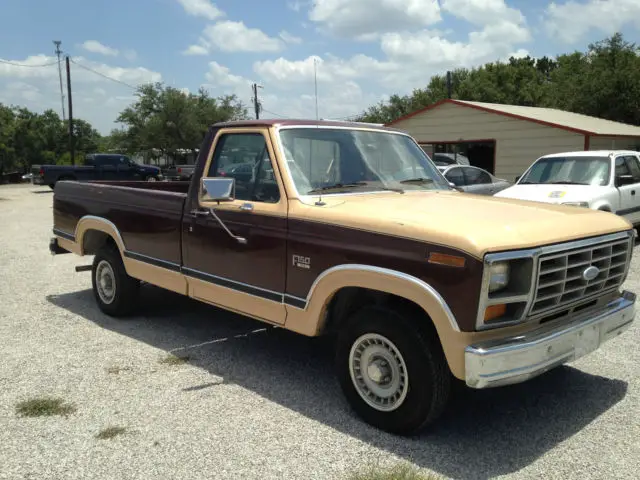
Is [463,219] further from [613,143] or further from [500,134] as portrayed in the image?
[613,143]

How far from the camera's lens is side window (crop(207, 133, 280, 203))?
4477 millimetres

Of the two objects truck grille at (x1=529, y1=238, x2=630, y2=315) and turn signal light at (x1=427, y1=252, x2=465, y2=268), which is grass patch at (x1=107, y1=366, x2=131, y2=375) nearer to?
turn signal light at (x1=427, y1=252, x2=465, y2=268)

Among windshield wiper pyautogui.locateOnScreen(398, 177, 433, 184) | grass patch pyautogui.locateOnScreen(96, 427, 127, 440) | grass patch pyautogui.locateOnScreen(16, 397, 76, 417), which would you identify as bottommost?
grass patch pyautogui.locateOnScreen(16, 397, 76, 417)

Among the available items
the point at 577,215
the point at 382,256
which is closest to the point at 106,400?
the point at 382,256

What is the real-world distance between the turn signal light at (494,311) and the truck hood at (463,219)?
13.4 inches

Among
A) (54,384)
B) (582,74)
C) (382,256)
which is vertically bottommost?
(54,384)

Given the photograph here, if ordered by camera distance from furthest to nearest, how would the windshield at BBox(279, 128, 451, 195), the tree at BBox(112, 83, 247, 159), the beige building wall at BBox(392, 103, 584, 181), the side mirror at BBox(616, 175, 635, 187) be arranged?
the tree at BBox(112, 83, 247, 159) < the beige building wall at BBox(392, 103, 584, 181) < the side mirror at BBox(616, 175, 635, 187) < the windshield at BBox(279, 128, 451, 195)

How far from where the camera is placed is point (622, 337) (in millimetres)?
5621

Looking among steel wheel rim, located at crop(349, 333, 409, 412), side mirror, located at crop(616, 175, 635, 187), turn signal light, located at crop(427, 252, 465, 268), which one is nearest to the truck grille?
turn signal light, located at crop(427, 252, 465, 268)

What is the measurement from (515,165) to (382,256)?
18416 millimetres

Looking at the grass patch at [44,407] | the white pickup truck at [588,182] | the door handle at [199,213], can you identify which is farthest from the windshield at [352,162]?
the white pickup truck at [588,182]

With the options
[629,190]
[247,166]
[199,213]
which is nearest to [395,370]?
[247,166]

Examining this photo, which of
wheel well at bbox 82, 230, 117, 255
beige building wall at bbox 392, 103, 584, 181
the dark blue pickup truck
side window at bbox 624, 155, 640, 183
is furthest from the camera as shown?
the dark blue pickup truck

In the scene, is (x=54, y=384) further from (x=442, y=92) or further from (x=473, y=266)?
(x=442, y=92)
